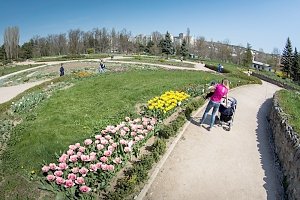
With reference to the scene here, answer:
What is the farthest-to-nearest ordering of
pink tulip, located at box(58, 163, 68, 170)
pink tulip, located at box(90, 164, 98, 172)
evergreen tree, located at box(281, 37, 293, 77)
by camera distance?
evergreen tree, located at box(281, 37, 293, 77) → pink tulip, located at box(58, 163, 68, 170) → pink tulip, located at box(90, 164, 98, 172)

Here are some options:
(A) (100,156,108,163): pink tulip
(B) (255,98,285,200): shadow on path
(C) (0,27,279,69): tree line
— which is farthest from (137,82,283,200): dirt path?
(C) (0,27,279,69): tree line

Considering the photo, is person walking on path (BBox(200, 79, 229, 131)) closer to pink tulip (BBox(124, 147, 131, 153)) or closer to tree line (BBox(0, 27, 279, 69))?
pink tulip (BBox(124, 147, 131, 153))

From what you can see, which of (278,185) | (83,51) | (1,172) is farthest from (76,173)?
(83,51)

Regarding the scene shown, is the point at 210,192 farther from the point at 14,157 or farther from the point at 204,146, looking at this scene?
the point at 14,157

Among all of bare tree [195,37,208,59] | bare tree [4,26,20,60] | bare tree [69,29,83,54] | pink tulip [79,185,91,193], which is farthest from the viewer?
bare tree [195,37,208,59]

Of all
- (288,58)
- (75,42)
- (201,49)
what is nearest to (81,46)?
(75,42)

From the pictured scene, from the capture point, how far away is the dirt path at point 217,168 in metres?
8.86

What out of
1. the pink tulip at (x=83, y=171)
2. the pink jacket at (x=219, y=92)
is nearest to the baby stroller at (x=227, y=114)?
the pink jacket at (x=219, y=92)

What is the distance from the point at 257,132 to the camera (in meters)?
13.5

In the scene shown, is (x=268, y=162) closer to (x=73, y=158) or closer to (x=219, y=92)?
(x=219, y=92)

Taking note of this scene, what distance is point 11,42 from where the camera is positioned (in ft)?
318

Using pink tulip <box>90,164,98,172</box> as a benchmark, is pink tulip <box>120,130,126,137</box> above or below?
above

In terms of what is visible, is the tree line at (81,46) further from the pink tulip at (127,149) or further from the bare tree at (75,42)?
the pink tulip at (127,149)

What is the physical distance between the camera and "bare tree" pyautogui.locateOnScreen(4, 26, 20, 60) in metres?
95.3
